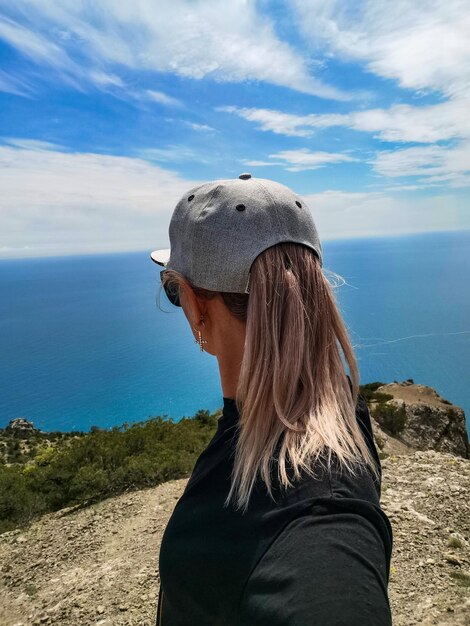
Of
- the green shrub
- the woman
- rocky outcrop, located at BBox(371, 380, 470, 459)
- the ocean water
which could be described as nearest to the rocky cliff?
the green shrub

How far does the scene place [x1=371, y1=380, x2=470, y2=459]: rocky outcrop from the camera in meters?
17.6

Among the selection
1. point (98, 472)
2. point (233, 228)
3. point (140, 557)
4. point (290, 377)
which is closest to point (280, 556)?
point (290, 377)

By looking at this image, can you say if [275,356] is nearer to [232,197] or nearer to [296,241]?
[296,241]

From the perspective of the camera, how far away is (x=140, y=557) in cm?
568

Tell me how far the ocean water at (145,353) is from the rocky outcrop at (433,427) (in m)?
6.43

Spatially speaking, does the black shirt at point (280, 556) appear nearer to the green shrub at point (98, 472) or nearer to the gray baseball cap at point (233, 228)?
the gray baseball cap at point (233, 228)

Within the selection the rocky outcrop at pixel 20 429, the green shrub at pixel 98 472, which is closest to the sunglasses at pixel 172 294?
the green shrub at pixel 98 472

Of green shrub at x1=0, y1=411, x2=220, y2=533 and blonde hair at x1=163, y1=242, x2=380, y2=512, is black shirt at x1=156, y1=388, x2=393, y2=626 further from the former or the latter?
green shrub at x1=0, y1=411, x2=220, y2=533

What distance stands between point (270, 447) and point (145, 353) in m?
80.8

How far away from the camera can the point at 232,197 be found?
1.30 meters

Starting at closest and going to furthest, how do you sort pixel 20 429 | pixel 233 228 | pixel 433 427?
pixel 233 228, pixel 433 427, pixel 20 429

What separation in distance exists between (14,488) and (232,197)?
33.1ft

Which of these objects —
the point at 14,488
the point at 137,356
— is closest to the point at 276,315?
the point at 14,488

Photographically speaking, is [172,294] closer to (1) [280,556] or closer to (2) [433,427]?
(1) [280,556]
